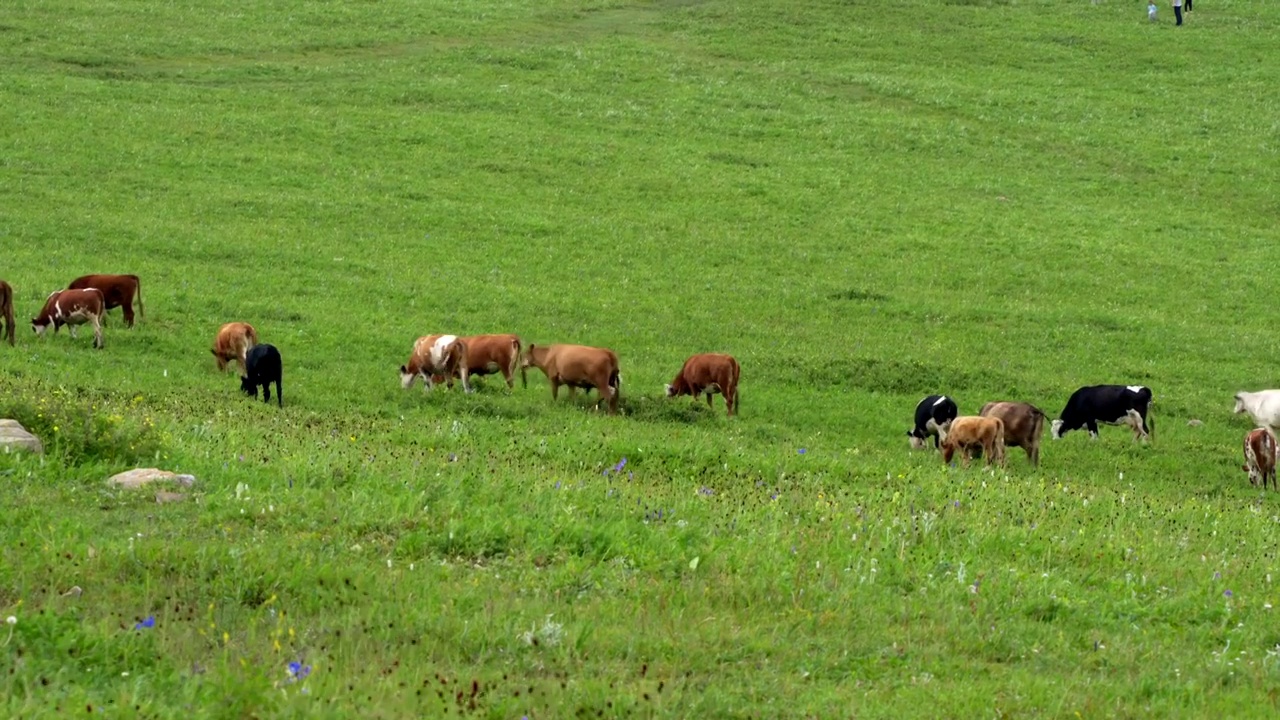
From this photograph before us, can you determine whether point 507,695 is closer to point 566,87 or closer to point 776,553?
point 776,553

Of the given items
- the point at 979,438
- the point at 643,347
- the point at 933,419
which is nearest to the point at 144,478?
the point at 979,438

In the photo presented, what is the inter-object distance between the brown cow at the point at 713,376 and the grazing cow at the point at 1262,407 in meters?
8.36

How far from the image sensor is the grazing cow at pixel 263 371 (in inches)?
781

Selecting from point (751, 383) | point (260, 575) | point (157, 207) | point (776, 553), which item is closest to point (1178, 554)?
point (776, 553)

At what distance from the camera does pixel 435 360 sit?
21781mm

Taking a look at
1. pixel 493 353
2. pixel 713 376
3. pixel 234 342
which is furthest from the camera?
pixel 493 353

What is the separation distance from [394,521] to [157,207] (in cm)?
2669

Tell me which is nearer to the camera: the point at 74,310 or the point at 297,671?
the point at 297,671

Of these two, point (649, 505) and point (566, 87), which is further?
point (566, 87)

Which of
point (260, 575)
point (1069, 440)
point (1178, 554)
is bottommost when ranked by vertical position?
point (1069, 440)

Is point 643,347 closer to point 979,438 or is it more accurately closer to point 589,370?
point 589,370

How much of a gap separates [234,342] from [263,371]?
229 centimetres

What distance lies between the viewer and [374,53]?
2115 inches

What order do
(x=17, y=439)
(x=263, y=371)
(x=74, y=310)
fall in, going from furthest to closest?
(x=74, y=310)
(x=263, y=371)
(x=17, y=439)
